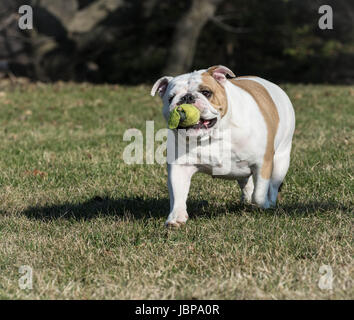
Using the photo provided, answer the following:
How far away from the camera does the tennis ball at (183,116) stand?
423cm

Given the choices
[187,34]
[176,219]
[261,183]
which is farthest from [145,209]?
[187,34]

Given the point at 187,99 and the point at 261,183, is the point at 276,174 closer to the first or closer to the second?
the point at 261,183

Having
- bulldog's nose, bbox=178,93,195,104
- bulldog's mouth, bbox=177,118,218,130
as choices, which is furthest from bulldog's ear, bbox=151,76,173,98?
bulldog's mouth, bbox=177,118,218,130

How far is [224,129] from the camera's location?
4.52 meters

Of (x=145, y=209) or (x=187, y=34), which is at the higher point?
(x=145, y=209)

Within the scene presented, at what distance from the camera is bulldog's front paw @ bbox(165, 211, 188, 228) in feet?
15.0

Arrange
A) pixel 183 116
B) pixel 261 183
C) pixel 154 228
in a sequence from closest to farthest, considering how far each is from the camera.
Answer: pixel 183 116 < pixel 154 228 < pixel 261 183

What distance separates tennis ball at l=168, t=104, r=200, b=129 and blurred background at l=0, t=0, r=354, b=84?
12094 millimetres

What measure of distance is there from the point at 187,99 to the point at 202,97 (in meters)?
0.10

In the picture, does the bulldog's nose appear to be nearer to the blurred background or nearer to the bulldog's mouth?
the bulldog's mouth

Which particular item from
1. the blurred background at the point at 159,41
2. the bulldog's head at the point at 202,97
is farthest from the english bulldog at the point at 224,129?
the blurred background at the point at 159,41

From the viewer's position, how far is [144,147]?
819 cm

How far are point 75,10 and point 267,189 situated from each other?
13.2 meters
